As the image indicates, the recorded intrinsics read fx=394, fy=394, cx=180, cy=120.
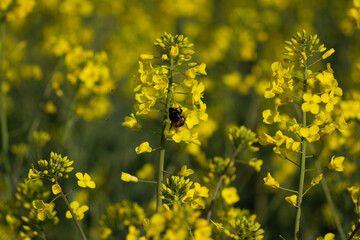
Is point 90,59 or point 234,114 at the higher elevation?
point 90,59

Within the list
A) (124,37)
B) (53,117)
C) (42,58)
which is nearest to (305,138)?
(53,117)

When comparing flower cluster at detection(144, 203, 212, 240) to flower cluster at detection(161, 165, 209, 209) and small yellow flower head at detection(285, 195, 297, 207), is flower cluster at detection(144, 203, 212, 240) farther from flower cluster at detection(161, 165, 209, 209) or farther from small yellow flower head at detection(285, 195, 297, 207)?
small yellow flower head at detection(285, 195, 297, 207)

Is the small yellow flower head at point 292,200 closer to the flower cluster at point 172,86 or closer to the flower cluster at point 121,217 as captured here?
the flower cluster at point 172,86

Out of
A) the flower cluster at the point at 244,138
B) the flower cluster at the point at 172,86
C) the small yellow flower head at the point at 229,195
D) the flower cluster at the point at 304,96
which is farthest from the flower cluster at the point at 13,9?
the flower cluster at the point at 304,96

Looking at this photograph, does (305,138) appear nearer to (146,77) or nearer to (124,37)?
(146,77)

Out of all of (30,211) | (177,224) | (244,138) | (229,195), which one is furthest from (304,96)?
(30,211)

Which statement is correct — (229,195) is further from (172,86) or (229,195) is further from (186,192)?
(172,86)

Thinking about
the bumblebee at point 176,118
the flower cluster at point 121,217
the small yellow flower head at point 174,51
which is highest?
the small yellow flower head at point 174,51
